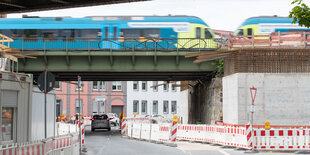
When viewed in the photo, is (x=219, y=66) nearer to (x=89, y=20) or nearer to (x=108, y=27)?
(x=108, y=27)

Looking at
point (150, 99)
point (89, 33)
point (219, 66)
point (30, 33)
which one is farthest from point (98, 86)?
point (219, 66)

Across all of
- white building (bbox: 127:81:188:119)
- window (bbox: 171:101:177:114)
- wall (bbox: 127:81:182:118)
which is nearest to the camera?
wall (bbox: 127:81:182:118)

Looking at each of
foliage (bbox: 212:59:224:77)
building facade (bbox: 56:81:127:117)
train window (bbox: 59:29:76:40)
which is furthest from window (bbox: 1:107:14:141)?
building facade (bbox: 56:81:127:117)

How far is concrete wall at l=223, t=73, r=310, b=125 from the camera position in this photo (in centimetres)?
3064

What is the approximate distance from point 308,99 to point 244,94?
368 cm

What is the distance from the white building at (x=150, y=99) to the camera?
83688 mm

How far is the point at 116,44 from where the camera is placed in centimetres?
3756

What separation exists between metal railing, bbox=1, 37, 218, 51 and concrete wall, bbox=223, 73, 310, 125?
563 cm

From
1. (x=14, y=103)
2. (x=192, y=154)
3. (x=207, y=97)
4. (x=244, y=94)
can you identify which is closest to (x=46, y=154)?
(x=14, y=103)

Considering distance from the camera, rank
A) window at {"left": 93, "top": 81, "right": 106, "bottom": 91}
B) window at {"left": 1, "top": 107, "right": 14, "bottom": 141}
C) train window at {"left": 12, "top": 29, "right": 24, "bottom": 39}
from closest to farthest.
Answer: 1. window at {"left": 1, "top": 107, "right": 14, "bottom": 141}
2. train window at {"left": 12, "top": 29, "right": 24, "bottom": 39}
3. window at {"left": 93, "top": 81, "right": 106, "bottom": 91}

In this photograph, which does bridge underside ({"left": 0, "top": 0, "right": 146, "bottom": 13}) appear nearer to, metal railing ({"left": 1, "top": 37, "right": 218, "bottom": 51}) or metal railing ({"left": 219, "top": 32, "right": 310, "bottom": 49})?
metal railing ({"left": 219, "top": 32, "right": 310, "bottom": 49})

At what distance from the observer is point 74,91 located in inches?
3189

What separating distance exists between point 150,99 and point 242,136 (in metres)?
62.6

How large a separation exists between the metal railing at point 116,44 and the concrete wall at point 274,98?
5634mm
